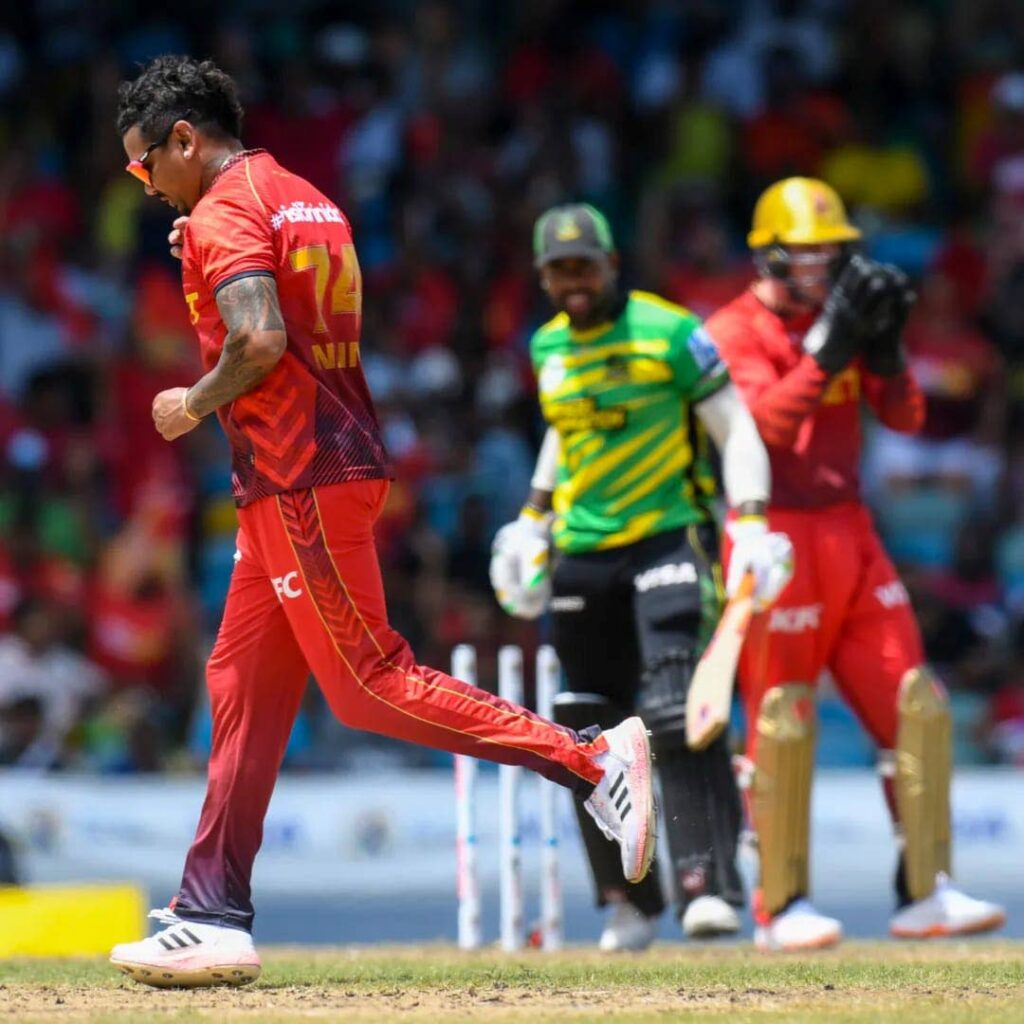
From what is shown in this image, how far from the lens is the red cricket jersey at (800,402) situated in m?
7.77

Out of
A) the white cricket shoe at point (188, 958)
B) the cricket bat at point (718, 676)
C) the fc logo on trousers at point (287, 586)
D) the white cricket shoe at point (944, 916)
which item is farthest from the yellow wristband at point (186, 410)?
the white cricket shoe at point (944, 916)

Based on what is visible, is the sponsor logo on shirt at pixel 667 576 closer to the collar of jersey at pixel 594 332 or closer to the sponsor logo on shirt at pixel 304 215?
the collar of jersey at pixel 594 332

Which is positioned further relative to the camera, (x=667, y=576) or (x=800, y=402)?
(x=800, y=402)

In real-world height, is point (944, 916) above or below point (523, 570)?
below

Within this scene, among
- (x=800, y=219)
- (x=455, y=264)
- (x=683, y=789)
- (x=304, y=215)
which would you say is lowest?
(x=683, y=789)

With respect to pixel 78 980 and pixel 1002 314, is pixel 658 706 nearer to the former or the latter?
pixel 78 980

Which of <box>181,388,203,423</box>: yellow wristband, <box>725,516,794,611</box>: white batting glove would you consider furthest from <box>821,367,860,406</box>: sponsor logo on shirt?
<box>181,388,203,423</box>: yellow wristband

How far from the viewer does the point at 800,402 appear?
304 inches

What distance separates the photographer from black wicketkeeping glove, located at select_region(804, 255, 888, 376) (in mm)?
7691

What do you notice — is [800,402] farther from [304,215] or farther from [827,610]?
[304,215]

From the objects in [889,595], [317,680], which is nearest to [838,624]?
[889,595]

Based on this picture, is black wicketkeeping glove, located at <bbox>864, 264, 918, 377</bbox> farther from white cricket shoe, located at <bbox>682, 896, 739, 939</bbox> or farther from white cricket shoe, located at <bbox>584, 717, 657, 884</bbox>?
white cricket shoe, located at <bbox>584, 717, 657, 884</bbox>

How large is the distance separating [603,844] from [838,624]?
3.64 feet

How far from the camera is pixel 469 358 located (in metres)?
14.2
